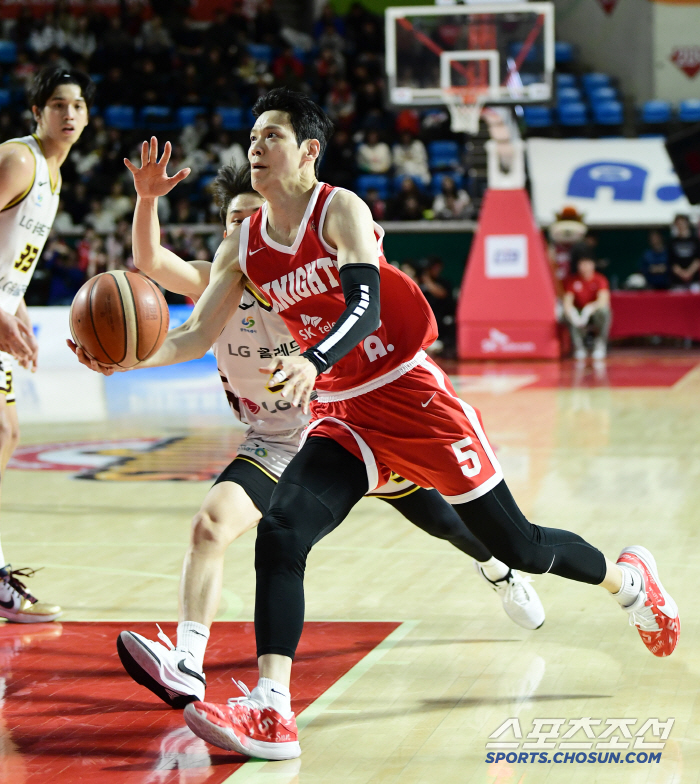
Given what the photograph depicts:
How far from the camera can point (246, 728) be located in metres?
2.86

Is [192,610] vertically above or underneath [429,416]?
underneath

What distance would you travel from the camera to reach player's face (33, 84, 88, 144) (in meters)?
4.48

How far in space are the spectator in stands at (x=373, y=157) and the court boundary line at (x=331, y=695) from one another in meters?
15.4

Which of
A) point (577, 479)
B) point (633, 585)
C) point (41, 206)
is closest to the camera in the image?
point (633, 585)

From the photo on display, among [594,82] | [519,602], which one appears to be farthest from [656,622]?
[594,82]

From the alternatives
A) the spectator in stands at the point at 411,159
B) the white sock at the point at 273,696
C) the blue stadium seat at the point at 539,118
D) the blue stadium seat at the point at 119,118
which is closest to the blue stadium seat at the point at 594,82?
the blue stadium seat at the point at 539,118

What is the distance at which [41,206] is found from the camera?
4578 millimetres

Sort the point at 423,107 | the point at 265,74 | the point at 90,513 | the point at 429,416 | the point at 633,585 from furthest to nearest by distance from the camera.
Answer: the point at 265,74, the point at 423,107, the point at 90,513, the point at 633,585, the point at 429,416

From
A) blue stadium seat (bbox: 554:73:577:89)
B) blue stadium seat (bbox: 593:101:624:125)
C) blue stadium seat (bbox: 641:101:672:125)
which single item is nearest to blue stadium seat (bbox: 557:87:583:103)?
blue stadium seat (bbox: 554:73:577:89)

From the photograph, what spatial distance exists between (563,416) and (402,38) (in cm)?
712

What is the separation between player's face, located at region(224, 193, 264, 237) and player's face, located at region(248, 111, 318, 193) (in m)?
0.64

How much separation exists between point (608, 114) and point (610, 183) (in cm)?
203

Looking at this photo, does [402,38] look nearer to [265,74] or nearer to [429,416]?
[265,74]

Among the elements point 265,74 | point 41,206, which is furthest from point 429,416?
point 265,74
